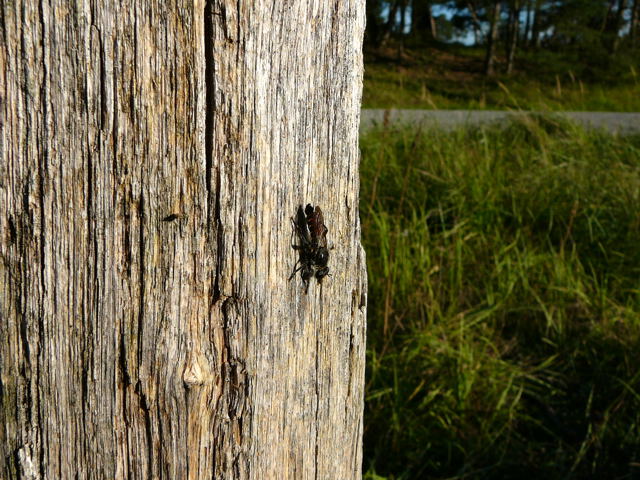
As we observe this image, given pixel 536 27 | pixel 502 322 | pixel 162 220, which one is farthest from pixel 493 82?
pixel 162 220

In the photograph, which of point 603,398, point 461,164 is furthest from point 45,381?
point 461,164

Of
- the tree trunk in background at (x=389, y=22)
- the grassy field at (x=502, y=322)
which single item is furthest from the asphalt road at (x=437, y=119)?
the tree trunk in background at (x=389, y=22)

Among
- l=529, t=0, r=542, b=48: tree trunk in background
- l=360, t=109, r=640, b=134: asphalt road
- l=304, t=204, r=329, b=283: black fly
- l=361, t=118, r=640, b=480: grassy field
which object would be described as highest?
l=529, t=0, r=542, b=48: tree trunk in background

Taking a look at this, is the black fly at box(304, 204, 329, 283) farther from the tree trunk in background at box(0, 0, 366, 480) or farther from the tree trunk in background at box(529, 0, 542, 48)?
the tree trunk in background at box(529, 0, 542, 48)

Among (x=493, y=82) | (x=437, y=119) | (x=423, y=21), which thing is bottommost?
(x=437, y=119)

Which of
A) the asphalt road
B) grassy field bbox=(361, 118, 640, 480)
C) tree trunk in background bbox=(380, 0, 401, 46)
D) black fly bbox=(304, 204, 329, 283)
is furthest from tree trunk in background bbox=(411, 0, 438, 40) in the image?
black fly bbox=(304, 204, 329, 283)

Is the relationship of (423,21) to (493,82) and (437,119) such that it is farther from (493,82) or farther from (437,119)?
(437,119)

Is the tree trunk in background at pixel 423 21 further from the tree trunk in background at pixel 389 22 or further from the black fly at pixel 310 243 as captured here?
the black fly at pixel 310 243
